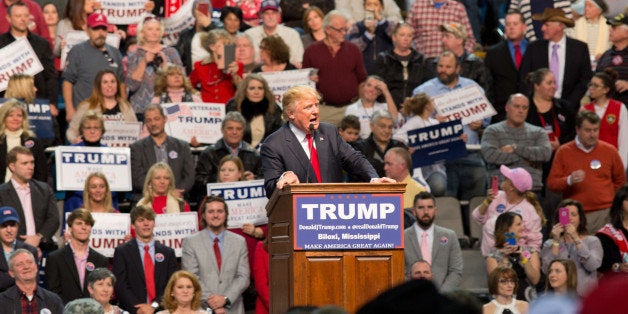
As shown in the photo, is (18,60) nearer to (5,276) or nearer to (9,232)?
(9,232)

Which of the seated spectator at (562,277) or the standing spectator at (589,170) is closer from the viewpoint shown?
the seated spectator at (562,277)

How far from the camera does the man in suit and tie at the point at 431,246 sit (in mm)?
11273

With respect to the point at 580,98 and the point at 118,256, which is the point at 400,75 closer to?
the point at 580,98

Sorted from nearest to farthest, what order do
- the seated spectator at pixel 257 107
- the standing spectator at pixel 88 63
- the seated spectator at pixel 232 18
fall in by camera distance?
the seated spectator at pixel 257 107 → the standing spectator at pixel 88 63 → the seated spectator at pixel 232 18

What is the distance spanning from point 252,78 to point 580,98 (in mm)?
4056

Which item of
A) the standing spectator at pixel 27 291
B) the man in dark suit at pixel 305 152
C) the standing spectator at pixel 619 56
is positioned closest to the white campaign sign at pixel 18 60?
the standing spectator at pixel 27 291

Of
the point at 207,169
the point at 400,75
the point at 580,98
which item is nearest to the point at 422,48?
the point at 400,75

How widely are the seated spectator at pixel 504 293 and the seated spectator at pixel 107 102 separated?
15.7 ft

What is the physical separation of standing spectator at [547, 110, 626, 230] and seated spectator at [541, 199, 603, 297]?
3.63ft

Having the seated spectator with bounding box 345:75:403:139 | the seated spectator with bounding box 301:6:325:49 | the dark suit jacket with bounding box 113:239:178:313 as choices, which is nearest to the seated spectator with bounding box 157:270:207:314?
the dark suit jacket with bounding box 113:239:178:313

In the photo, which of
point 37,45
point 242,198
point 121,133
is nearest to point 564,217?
point 242,198

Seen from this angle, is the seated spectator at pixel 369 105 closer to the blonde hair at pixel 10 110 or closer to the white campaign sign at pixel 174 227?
the white campaign sign at pixel 174 227

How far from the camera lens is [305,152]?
23.2ft

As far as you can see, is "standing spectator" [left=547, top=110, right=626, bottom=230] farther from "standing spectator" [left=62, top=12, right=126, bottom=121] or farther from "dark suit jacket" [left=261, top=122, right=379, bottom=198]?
"dark suit jacket" [left=261, top=122, right=379, bottom=198]
